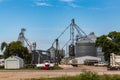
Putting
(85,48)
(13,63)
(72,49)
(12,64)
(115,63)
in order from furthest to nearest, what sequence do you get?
(85,48)
(72,49)
(12,64)
(13,63)
(115,63)

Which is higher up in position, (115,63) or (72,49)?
(72,49)

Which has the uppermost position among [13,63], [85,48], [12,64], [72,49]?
[85,48]

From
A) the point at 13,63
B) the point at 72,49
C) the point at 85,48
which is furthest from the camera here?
the point at 85,48

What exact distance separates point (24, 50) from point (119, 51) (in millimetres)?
28430

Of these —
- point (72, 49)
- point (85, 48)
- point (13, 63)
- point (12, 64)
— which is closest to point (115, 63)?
point (13, 63)

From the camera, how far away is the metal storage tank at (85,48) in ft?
627

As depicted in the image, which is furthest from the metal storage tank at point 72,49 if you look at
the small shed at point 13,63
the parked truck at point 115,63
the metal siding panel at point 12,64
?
the parked truck at point 115,63

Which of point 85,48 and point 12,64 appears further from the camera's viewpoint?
point 85,48

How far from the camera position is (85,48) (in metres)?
194

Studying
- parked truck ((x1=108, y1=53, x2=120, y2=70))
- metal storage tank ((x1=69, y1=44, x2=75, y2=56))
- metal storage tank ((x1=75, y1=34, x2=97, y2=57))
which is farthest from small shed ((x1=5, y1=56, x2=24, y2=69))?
metal storage tank ((x1=75, y1=34, x2=97, y2=57))

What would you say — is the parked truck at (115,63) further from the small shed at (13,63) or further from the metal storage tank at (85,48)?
the metal storage tank at (85,48)

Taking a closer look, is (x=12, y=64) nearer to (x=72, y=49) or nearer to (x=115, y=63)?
(x=115, y=63)

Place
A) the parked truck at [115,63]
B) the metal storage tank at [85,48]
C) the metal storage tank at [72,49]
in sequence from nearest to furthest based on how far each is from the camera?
the parked truck at [115,63], the metal storage tank at [85,48], the metal storage tank at [72,49]

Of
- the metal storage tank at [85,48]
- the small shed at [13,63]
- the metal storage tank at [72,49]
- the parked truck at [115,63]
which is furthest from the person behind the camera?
the metal storage tank at [72,49]
